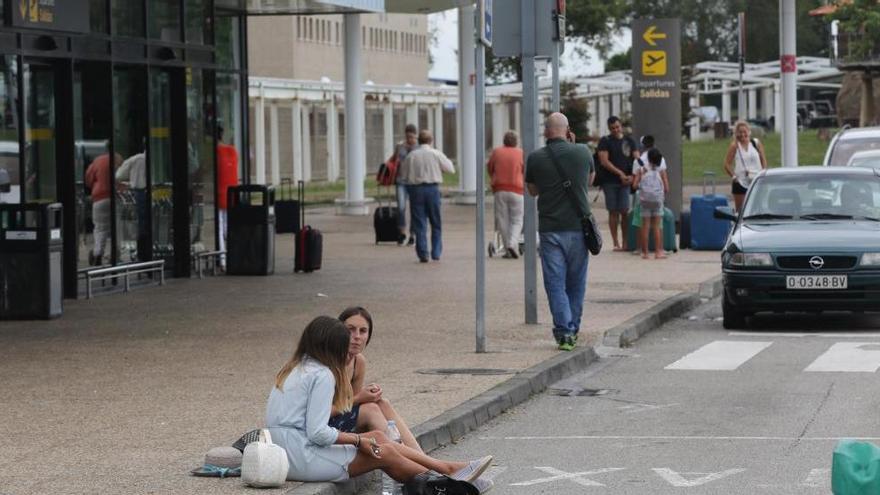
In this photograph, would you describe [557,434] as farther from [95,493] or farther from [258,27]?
[258,27]

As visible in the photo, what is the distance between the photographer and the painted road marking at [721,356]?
14.9 m

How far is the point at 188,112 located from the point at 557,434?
1301 cm

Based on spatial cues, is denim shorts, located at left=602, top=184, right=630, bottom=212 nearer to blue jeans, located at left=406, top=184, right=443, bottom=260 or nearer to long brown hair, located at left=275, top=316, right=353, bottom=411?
blue jeans, located at left=406, top=184, right=443, bottom=260

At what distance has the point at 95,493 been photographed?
29.0 ft

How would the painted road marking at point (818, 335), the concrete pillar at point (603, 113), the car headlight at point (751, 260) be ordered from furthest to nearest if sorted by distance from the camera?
1. the concrete pillar at point (603, 113)
2. the car headlight at point (751, 260)
3. the painted road marking at point (818, 335)

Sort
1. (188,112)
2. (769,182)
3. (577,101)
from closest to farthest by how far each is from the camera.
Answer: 1. (769,182)
2. (188,112)
3. (577,101)

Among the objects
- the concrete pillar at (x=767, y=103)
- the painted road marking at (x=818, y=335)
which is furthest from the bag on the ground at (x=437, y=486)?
the concrete pillar at (x=767, y=103)

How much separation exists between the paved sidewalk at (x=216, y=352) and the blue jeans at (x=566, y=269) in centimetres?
40

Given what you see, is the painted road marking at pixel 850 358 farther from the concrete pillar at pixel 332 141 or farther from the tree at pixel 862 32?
the tree at pixel 862 32

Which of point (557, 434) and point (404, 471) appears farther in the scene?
point (557, 434)

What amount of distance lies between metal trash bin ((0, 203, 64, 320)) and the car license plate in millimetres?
6951

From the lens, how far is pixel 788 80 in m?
31.5

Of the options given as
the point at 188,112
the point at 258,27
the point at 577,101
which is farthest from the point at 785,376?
the point at 258,27

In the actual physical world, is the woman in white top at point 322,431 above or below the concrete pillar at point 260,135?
below
